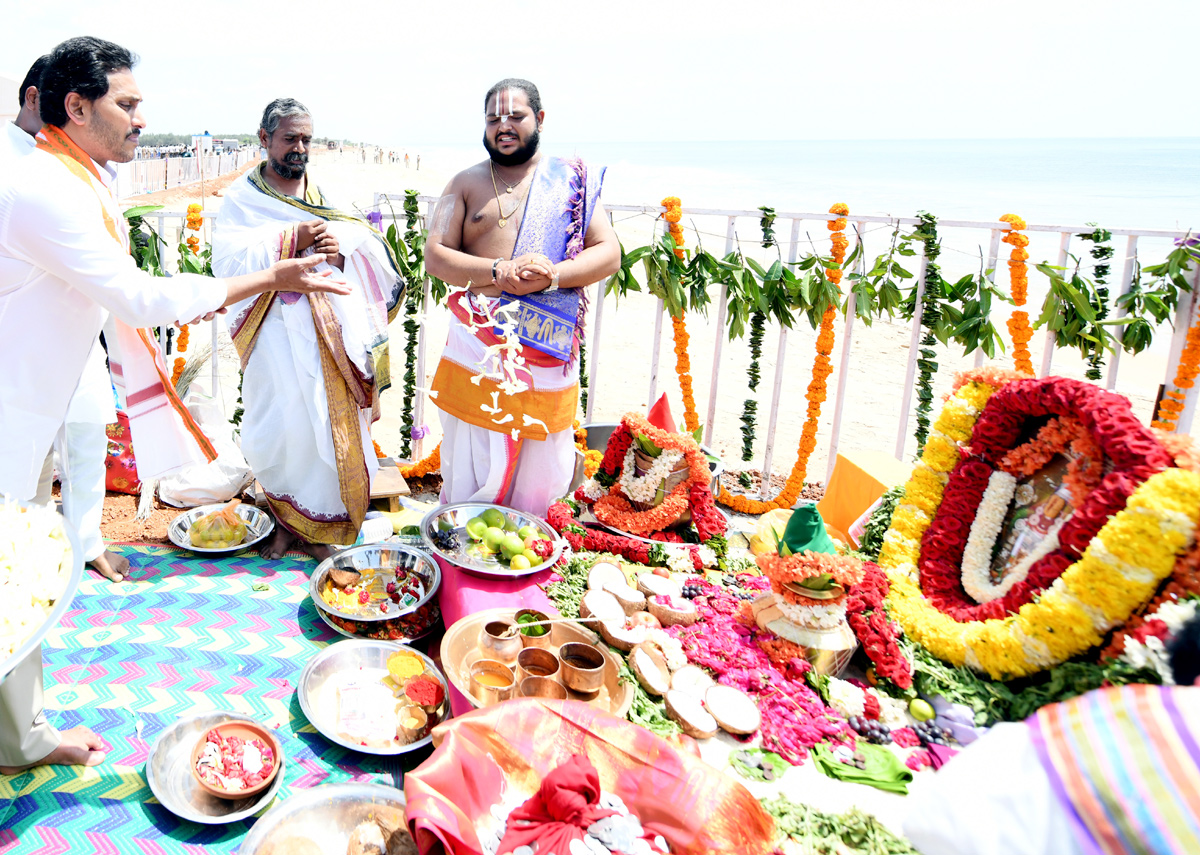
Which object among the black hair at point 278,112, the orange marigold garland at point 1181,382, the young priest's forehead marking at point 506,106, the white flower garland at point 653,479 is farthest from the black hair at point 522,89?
the orange marigold garland at point 1181,382

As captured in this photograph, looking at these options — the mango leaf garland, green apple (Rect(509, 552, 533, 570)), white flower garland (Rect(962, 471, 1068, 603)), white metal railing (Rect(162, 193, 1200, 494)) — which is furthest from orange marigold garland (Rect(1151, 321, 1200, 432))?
green apple (Rect(509, 552, 533, 570))

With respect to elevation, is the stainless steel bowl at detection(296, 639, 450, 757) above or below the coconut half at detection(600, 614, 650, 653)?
below

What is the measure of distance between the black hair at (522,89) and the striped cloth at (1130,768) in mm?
3346

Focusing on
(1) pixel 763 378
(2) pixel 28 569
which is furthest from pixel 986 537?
(1) pixel 763 378

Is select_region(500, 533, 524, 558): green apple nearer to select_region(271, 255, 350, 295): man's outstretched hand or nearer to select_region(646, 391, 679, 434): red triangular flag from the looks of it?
select_region(646, 391, 679, 434): red triangular flag

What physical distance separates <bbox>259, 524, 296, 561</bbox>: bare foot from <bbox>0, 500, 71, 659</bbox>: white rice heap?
2.09 meters

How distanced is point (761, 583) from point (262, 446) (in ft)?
8.37

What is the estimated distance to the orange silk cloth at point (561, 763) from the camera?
1879mm

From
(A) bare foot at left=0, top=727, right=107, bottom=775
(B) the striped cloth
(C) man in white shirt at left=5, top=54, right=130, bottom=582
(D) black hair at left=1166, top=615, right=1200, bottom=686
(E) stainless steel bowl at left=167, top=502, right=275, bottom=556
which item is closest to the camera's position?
(B) the striped cloth

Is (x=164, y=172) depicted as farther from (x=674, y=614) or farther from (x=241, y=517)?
(x=674, y=614)

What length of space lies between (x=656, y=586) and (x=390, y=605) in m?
1.17

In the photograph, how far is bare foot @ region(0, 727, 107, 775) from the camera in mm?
2283

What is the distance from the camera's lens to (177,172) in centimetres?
Answer: 2995

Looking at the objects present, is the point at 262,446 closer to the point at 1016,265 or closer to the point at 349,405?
the point at 349,405
